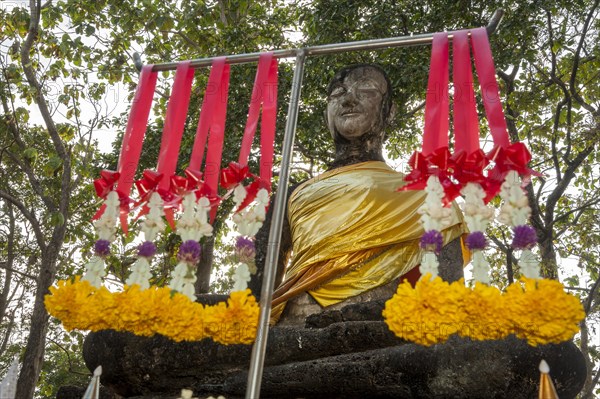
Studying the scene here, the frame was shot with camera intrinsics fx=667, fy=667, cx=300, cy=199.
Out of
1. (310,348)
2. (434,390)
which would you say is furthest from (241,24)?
(434,390)

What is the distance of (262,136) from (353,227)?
1.62 m

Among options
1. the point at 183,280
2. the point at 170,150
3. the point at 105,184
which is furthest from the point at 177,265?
the point at 170,150

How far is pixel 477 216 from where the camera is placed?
128 inches

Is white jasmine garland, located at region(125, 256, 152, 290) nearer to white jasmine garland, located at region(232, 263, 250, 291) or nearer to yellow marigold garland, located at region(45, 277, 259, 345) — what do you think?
yellow marigold garland, located at region(45, 277, 259, 345)

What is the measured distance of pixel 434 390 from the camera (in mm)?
3590

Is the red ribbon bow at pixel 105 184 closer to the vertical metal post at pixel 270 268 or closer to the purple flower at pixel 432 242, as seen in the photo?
the vertical metal post at pixel 270 268

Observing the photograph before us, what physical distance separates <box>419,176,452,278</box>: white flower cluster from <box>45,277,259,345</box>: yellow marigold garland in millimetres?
875

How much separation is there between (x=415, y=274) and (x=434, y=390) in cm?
175

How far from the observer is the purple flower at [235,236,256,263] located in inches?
134

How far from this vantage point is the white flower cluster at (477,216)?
10.3 ft

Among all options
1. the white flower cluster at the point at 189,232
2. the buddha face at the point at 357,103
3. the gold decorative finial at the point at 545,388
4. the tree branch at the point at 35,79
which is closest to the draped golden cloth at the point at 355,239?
the buddha face at the point at 357,103

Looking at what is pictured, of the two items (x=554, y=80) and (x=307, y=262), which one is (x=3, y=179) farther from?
(x=554, y=80)

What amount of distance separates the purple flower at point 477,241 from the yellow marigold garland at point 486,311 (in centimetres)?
20

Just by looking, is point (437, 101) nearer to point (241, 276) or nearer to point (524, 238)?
point (524, 238)
